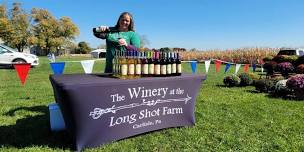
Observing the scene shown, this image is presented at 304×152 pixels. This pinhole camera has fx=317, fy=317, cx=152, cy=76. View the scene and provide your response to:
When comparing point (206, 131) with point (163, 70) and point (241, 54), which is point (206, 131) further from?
point (241, 54)

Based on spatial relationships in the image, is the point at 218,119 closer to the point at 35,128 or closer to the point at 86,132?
the point at 86,132

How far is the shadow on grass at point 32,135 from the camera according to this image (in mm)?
4238

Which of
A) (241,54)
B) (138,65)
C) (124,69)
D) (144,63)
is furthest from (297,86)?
(241,54)

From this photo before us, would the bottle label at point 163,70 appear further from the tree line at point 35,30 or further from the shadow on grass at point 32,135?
the tree line at point 35,30

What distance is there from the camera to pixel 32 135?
181 inches

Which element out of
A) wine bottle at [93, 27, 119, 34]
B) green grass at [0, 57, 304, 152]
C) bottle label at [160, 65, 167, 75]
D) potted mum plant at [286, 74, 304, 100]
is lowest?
green grass at [0, 57, 304, 152]

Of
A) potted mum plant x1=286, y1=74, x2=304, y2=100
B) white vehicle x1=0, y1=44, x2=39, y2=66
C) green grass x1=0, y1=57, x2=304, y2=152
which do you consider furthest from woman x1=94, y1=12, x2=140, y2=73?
white vehicle x1=0, y1=44, x2=39, y2=66

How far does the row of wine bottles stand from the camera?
13.3 feet

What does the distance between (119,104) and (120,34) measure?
1.40 m

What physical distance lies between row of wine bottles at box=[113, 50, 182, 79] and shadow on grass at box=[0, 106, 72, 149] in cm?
122

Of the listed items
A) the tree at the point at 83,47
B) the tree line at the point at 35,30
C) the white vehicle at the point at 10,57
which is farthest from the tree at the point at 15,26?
the white vehicle at the point at 10,57

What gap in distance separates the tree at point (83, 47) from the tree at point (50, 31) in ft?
64.4

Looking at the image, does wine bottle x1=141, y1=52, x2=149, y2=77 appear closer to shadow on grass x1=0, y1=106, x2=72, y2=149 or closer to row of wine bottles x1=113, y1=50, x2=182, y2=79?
row of wine bottles x1=113, y1=50, x2=182, y2=79

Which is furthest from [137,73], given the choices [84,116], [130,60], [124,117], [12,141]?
[12,141]
